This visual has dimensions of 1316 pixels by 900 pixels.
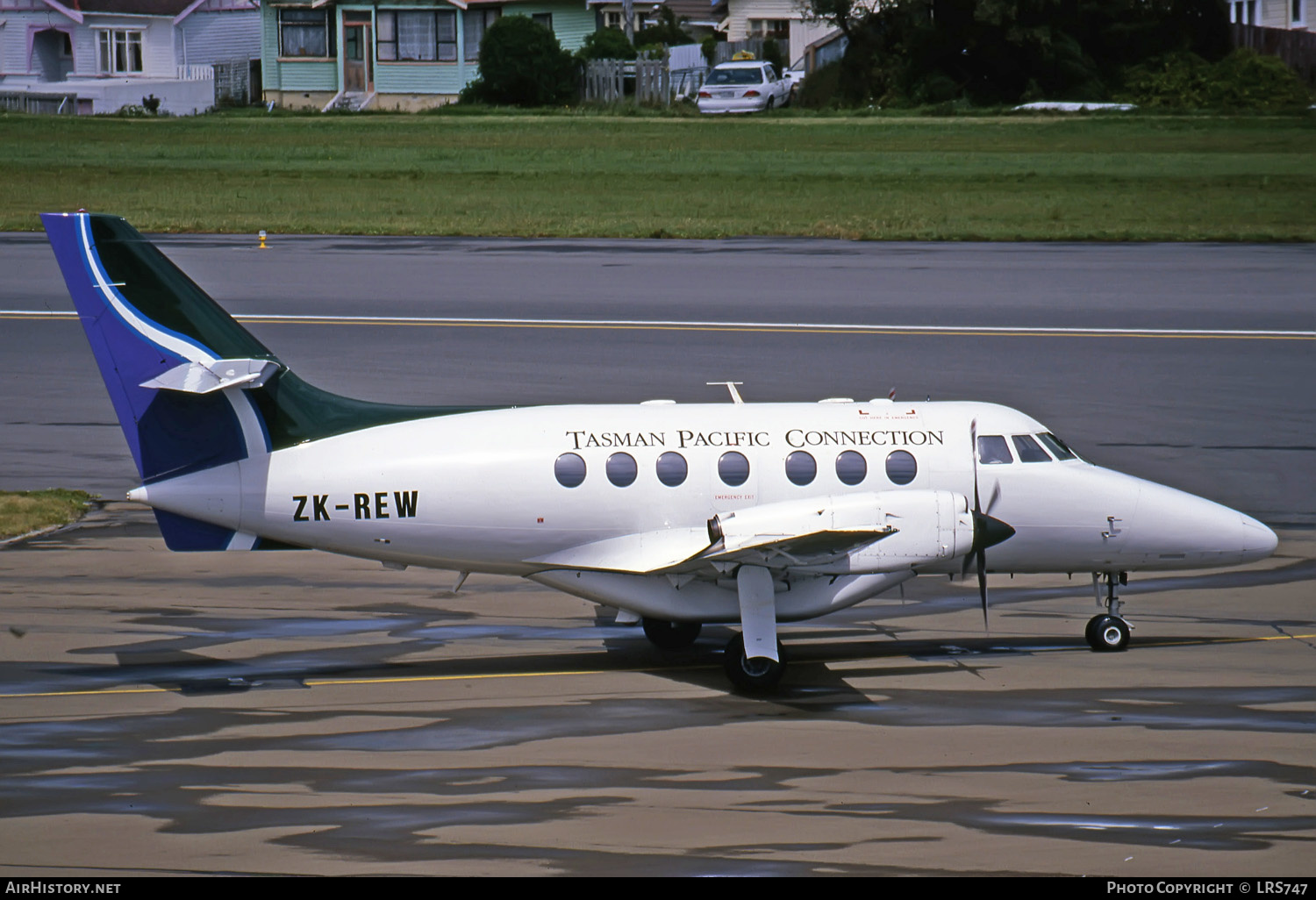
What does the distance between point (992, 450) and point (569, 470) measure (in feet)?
15.1

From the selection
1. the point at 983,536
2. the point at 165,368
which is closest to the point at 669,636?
the point at 983,536

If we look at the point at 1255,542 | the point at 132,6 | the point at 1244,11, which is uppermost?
the point at 132,6

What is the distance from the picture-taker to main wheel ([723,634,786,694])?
1562cm

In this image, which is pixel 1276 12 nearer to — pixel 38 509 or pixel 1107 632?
pixel 1107 632

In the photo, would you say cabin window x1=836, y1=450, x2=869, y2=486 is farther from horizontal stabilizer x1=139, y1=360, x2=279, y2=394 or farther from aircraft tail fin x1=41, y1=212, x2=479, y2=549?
horizontal stabilizer x1=139, y1=360, x2=279, y2=394

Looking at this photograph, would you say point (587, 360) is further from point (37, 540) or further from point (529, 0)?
point (529, 0)

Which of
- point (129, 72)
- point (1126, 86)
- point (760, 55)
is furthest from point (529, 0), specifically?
point (1126, 86)

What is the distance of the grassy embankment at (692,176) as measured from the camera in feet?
168

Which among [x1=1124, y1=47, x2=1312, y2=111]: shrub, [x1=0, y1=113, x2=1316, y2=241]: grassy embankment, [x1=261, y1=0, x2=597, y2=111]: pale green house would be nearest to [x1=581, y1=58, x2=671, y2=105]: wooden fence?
[x1=0, y1=113, x2=1316, y2=241]: grassy embankment

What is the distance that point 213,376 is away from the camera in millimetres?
16125

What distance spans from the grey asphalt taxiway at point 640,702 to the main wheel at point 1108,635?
17cm

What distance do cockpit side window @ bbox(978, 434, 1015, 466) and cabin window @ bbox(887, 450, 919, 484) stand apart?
33.2 inches

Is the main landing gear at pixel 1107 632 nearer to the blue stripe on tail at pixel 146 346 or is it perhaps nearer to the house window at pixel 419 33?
the blue stripe on tail at pixel 146 346

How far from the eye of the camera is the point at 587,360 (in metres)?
32.6
